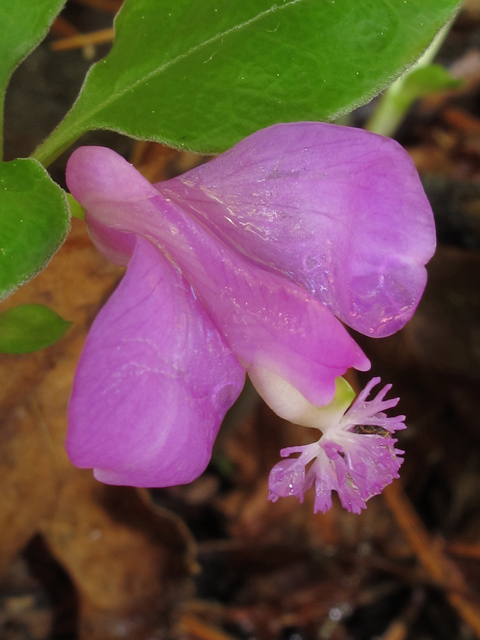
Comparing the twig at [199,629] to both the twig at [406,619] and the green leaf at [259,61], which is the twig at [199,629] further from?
the green leaf at [259,61]

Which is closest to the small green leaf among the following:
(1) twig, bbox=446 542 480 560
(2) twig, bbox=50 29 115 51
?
(2) twig, bbox=50 29 115 51

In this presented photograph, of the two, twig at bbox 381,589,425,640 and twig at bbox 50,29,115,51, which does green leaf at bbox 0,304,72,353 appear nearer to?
twig at bbox 50,29,115,51

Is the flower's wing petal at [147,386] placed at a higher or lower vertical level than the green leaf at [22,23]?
lower

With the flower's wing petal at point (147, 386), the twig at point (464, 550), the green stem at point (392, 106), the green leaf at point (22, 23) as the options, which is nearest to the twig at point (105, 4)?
the green stem at point (392, 106)

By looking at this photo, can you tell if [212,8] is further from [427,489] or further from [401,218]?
[427,489]

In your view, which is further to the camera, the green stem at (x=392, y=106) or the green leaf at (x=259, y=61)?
the green stem at (x=392, y=106)

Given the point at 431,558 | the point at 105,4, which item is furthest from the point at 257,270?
the point at 431,558
